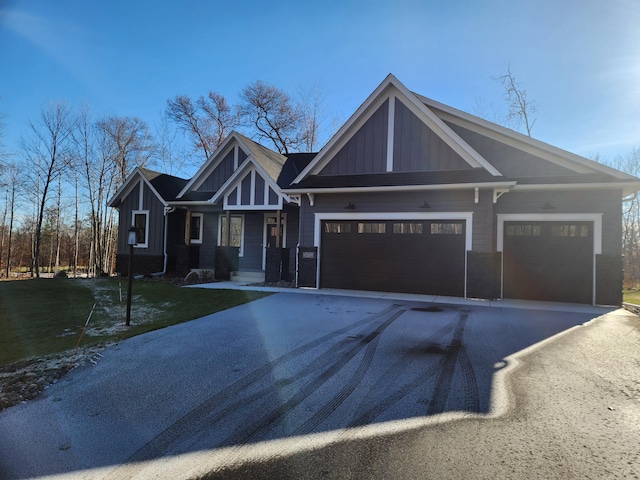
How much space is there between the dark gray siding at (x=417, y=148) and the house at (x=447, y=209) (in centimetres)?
3

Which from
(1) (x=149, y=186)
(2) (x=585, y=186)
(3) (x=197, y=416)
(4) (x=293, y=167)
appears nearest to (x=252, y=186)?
(4) (x=293, y=167)

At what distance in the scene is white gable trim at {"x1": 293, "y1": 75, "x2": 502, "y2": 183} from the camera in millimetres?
10891

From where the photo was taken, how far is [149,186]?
57.9 ft

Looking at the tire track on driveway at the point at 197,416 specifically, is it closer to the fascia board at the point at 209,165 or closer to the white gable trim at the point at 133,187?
the fascia board at the point at 209,165

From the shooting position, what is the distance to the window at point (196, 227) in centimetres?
1731

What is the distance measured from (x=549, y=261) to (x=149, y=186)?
54.3ft

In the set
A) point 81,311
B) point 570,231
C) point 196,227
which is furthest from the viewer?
point 196,227

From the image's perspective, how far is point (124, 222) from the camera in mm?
18484

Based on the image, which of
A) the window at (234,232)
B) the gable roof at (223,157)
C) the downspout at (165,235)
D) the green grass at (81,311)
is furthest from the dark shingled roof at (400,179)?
the downspout at (165,235)


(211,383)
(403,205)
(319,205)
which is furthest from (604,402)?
(319,205)

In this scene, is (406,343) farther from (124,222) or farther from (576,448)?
(124,222)

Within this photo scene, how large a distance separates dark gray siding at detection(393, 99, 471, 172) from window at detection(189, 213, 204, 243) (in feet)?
32.3

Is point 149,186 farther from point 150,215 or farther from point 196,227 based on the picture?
point 196,227

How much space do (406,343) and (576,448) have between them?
3.08 meters
